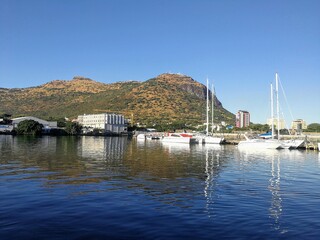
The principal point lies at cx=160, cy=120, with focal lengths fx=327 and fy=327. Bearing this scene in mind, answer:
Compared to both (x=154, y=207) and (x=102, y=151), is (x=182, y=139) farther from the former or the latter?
(x=154, y=207)

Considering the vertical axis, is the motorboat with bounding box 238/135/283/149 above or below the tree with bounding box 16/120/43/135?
below

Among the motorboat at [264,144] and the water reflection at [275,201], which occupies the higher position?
the motorboat at [264,144]

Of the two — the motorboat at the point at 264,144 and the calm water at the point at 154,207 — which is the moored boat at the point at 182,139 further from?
the calm water at the point at 154,207

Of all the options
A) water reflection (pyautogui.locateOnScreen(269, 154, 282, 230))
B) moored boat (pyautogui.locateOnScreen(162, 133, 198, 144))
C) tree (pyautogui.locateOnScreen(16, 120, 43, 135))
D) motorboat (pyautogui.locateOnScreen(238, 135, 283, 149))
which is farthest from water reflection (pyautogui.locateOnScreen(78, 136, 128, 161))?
tree (pyautogui.locateOnScreen(16, 120, 43, 135))

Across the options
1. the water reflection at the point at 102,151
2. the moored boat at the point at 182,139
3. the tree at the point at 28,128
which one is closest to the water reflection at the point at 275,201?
the water reflection at the point at 102,151

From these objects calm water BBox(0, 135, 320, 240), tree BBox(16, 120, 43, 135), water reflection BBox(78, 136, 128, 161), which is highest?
tree BBox(16, 120, 43, 135)

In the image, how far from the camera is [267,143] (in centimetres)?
8219

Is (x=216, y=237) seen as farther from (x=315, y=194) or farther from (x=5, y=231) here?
(x=315, y=194)

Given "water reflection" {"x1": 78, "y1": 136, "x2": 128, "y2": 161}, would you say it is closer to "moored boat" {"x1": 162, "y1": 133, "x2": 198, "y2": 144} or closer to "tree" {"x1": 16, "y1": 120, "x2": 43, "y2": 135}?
"moored boat" {"x1": 162, "y1": 133, "x2": 198, "y2": 144}

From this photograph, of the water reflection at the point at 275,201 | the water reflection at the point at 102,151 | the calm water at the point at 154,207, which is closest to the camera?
the calm water at the point at 154,207

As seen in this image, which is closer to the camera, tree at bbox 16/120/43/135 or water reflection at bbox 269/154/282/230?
water reflection at bbox 269/154/282/230

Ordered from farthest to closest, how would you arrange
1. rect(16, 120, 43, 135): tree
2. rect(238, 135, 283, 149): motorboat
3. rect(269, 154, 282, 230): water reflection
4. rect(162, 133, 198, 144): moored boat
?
rect(16, 120, 43, 135): tree
rect(162, 133, 198, 144): moored boat
rect(238, 135, 283, 149): motorboat
rect(269, 154, 282, 230): water reflection

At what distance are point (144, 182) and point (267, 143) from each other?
6425 centimetres

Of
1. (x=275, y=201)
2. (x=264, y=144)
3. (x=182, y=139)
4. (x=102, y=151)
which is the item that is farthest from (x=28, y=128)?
(x=275, y=201)
